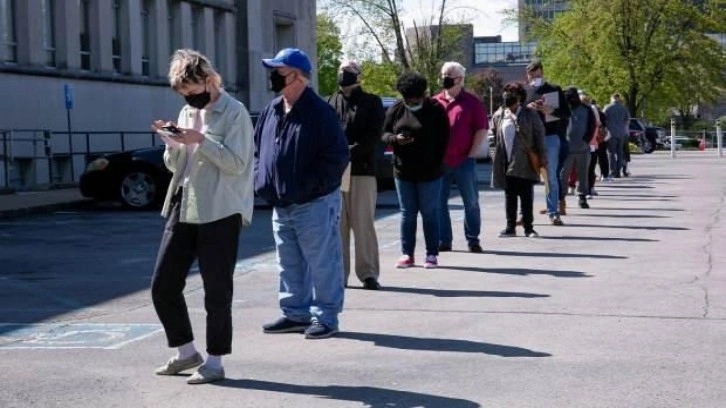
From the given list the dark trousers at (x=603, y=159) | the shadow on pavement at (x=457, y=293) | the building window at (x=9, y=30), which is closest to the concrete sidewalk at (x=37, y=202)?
the building window at (x=9, y=30)

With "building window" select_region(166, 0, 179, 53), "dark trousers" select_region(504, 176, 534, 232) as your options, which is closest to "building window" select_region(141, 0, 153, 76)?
"building window" select_region(166, 0, 179, 53)

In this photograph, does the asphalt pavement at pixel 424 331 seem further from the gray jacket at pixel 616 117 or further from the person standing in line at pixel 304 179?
the gray jacket at pixel 616 117

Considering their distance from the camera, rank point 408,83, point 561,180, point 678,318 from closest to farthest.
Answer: point 678,318 < point 408,83 < point 561,180

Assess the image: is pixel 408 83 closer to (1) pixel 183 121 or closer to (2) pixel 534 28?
(1) pixel 183 121

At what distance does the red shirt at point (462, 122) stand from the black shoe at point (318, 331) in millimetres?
4904

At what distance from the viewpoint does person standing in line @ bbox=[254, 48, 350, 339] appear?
819cm

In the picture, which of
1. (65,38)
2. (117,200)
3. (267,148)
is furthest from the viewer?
(65,38)

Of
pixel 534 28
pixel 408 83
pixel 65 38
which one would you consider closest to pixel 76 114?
pixel 65 38

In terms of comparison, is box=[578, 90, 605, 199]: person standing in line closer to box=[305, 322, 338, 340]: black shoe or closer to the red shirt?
the red shirt

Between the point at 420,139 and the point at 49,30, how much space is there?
72.1 ft

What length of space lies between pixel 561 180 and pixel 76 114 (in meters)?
17.0

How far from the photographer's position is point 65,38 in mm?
31750

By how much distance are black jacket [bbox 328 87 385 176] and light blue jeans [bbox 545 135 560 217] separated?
20.5ft

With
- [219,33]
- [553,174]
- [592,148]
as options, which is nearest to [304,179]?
[553,174]
